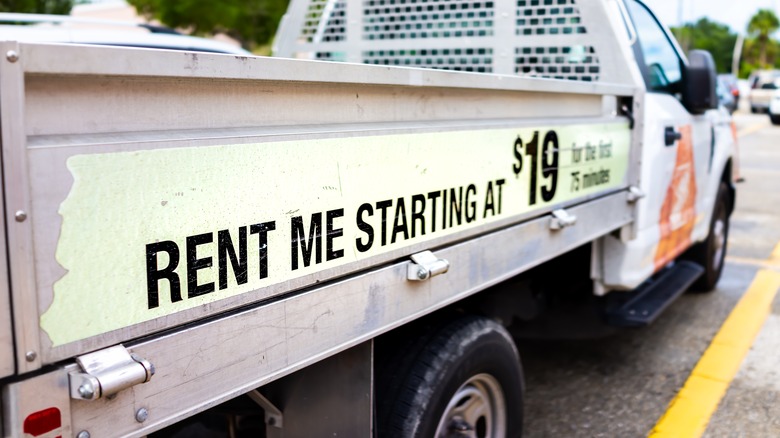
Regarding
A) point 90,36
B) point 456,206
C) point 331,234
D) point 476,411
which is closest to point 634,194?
point 476,411

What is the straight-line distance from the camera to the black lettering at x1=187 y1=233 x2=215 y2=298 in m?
1.67

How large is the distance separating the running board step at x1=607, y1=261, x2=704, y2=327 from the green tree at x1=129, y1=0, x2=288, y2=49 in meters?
20.0

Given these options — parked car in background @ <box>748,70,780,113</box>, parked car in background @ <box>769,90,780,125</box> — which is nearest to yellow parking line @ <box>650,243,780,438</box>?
parked car in background @ <box>769,90,780,125</box>

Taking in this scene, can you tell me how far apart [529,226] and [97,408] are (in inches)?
70.8

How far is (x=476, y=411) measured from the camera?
2.84 meters

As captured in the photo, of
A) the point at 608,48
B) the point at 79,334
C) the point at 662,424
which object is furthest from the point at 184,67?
the point at 662,424

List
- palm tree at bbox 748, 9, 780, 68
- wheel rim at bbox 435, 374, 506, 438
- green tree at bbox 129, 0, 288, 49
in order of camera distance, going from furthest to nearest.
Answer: palm tree at bbox 748, 9, 780, 68
green tree at bbox 129, 0, 288, 49
wheel rim at bbox 435, 374, 506, 438

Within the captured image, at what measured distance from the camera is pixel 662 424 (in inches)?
155

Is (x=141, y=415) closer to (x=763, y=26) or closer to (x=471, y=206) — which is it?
(x=471, y=206)

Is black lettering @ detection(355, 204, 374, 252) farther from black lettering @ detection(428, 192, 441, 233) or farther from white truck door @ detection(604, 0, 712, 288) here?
white truck door @ detection(604, 0, 712, 288)

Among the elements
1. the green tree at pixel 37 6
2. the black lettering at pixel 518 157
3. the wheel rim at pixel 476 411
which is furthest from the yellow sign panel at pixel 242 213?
the green tree at pixel 37 6

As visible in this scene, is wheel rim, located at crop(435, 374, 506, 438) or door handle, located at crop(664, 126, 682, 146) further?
door handle, located at crop(664, 126, 682, 146)

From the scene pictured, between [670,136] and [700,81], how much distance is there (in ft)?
1.66

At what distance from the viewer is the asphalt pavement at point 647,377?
12.9 feet
